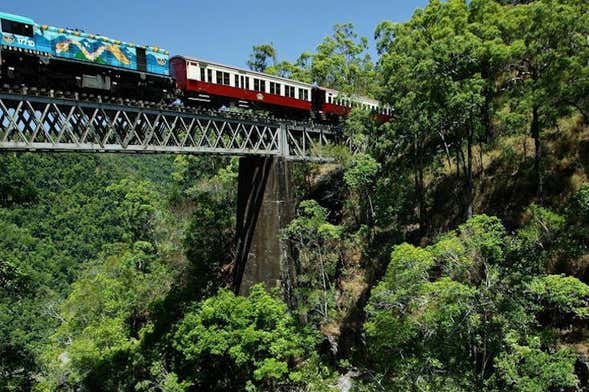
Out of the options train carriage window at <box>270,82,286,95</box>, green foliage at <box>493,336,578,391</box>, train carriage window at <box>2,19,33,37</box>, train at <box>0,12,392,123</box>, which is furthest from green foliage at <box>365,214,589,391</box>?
train carriage window at <box>2,19,33,37</box>

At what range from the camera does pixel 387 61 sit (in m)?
19.8

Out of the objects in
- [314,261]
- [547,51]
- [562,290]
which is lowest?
[314,261]

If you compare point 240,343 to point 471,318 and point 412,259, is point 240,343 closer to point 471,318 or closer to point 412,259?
point 412,259

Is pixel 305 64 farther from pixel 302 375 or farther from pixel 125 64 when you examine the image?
pixel 302 375

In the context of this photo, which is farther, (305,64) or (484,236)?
(305,64)

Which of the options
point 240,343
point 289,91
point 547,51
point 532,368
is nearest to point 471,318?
point 532,368

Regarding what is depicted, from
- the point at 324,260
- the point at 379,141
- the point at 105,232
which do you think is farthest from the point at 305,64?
the point at 105,232

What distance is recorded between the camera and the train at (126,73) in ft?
57.8

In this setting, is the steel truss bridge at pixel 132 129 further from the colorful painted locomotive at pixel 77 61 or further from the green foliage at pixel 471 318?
the green foliage at pixel 471 318

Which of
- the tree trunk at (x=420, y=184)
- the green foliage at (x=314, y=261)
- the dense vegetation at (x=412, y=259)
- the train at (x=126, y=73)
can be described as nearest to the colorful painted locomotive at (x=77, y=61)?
the train at (x=126, y=73)

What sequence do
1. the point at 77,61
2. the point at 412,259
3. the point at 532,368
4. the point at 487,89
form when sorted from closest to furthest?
the point at 532,368, the point at 412,259, the point at 487,89, the point at 77,61

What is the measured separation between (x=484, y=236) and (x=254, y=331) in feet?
30.3

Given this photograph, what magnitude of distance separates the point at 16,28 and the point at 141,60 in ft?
18.2

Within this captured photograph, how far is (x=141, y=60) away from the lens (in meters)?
21.8
